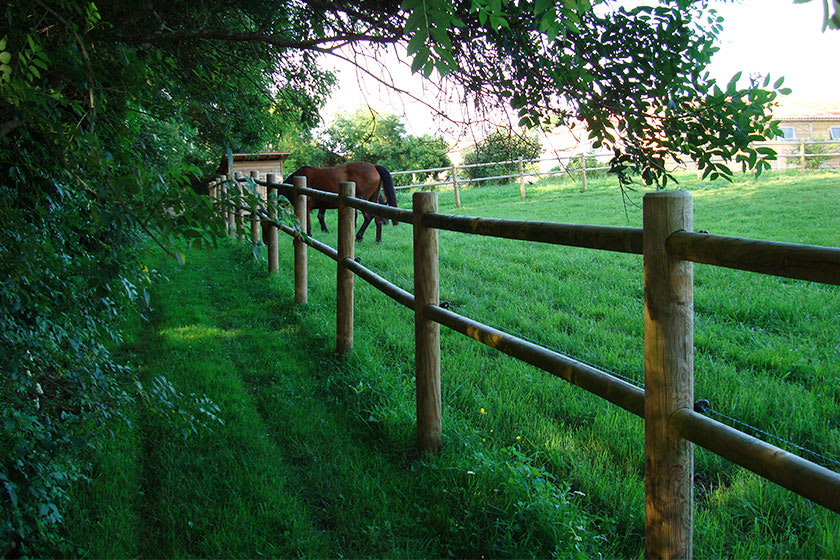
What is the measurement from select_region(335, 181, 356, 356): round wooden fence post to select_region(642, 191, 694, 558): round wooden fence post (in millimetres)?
2943

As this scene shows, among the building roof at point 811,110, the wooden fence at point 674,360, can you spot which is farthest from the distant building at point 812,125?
the wooden fence at point 674,360

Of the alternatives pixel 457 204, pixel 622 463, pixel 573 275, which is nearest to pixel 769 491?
pixel 622 463

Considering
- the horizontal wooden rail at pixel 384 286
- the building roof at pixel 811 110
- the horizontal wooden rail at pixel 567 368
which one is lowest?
the horizontal wooden rail at pixel 567 368

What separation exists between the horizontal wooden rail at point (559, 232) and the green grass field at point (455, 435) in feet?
3.19

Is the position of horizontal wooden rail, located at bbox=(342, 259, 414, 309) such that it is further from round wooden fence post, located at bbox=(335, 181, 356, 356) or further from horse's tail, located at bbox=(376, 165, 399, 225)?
horse's tail, located at bbox=(376, 165, 399, 225)

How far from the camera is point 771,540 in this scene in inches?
85.4

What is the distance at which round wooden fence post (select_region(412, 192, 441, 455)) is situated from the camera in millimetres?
2992

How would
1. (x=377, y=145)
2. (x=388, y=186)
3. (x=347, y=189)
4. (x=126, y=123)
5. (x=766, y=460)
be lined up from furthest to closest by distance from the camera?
(x=377, y=145) → (x=388, y=186) → (x=347, y=189) → (x=126, y=123) → (x=766, y=460)

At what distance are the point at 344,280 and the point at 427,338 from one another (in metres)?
1.57

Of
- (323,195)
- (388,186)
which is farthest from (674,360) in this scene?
(388,186)

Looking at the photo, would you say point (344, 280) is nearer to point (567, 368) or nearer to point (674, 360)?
point (567, 368)

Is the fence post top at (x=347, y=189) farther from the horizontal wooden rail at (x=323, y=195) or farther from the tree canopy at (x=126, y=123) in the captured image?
the tree canopy at (x=126, y=123)

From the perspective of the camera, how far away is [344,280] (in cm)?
448

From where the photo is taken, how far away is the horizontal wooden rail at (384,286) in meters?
3.33
